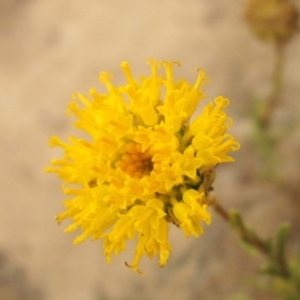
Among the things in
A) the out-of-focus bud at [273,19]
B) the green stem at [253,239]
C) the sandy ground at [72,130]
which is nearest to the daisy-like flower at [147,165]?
the green stem at [253,239]

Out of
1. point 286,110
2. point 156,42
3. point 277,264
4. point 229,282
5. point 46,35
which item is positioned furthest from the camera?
point 46,35

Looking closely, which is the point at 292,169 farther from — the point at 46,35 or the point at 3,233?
the point at 46,35

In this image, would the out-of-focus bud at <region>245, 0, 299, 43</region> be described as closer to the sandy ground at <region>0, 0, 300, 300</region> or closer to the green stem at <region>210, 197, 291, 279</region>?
the sandy ground at <region>0, 0, 300, 300</region>

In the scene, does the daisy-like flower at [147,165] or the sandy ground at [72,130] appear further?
the sandy ground at [72,130]

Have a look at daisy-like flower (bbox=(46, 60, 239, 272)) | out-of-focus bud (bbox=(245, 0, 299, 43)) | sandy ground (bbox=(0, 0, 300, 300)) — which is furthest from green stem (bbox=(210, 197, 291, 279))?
out-of-focus bud (bbox=(245, 0, 299, 43))

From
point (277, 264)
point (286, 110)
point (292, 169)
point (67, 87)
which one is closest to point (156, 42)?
point (67, 87)

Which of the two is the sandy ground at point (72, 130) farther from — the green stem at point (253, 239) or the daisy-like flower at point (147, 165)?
the daisy-like flower at point (147, 165)
